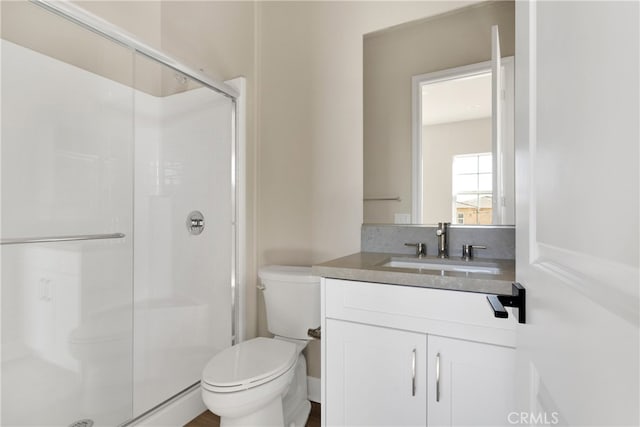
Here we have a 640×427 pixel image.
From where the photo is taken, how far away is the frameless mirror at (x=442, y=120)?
4.82ft

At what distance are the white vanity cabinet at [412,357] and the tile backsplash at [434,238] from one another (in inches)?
21.0

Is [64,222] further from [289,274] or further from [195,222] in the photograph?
[289,274]

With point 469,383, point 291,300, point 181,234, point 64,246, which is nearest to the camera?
point 469,383

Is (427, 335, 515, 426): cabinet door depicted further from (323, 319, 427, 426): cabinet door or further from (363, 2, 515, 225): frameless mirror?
(363, 2, 515, 225): frameless mirror

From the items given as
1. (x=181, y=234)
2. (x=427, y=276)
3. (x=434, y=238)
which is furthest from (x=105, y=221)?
(x=434, y=238)

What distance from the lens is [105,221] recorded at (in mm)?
1622

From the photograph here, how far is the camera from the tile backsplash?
147cm

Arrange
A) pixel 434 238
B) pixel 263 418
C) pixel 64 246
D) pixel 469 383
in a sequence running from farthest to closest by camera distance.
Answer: pixel 434 238
pixel 64 246
pixel 263 418
pixel 469 383

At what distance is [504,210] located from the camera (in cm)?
148

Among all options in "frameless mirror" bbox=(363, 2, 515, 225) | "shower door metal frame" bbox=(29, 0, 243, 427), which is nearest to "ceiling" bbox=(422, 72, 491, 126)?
"frameless mirror" bbox=(363, 2, 515, 225)

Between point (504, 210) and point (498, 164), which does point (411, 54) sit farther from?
point (504, 210)

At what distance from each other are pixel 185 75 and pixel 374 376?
174cm

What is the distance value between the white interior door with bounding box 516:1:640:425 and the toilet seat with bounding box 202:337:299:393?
1020 millimetres

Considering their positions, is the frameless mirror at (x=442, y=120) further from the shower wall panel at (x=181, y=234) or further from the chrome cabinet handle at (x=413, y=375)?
the shower wall panel at (x=181, y=234)
